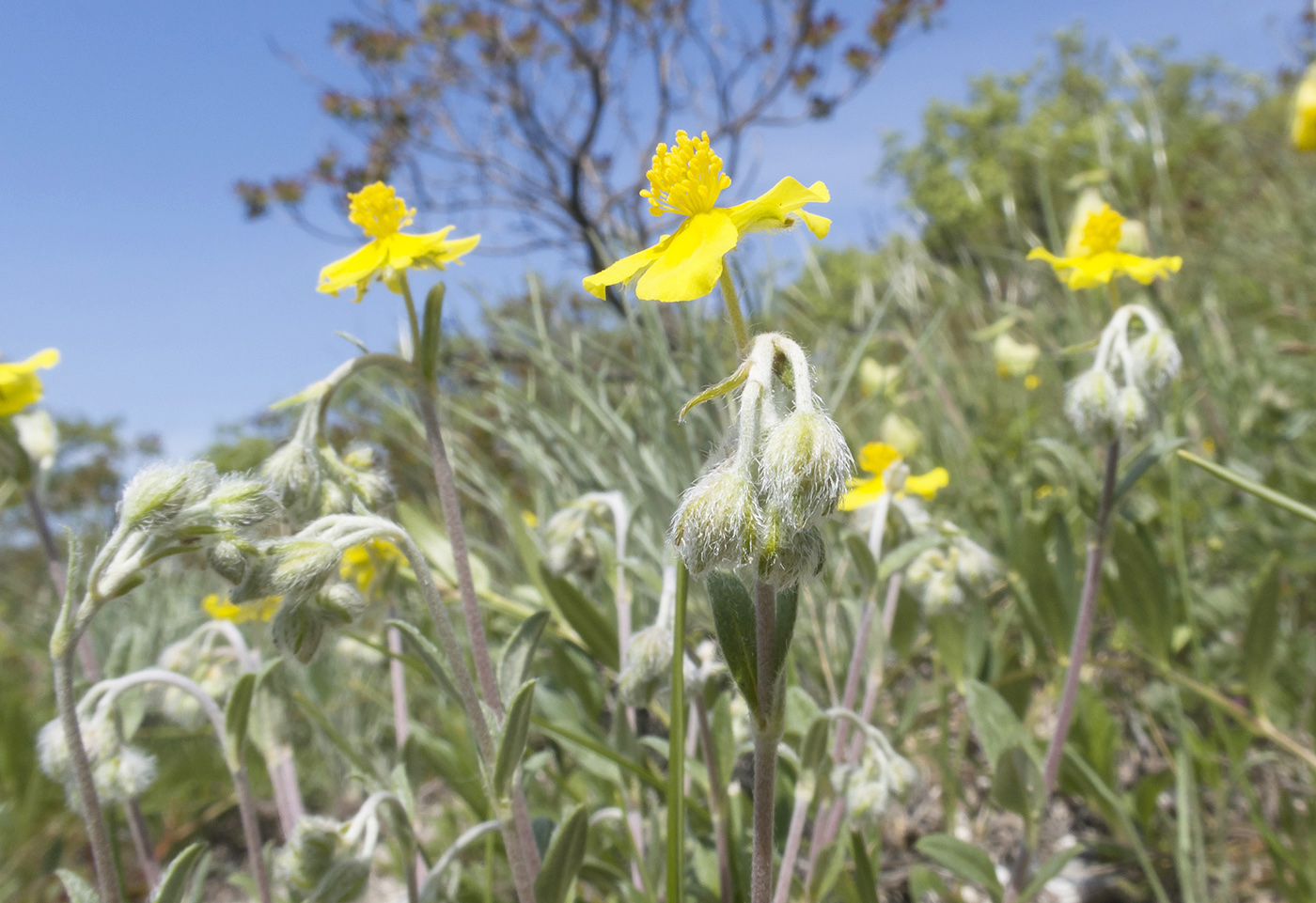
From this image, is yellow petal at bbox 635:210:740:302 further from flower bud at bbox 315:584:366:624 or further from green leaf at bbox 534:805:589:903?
green leaf at bbox 534:805:589:903

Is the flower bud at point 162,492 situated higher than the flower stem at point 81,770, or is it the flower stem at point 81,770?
the flower bud at point 162,492

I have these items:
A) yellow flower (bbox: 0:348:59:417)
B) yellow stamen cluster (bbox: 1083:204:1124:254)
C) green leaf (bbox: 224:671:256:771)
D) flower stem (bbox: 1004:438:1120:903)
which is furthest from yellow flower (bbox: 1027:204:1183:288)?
yellow flower (bbox: 0:348:59:417)

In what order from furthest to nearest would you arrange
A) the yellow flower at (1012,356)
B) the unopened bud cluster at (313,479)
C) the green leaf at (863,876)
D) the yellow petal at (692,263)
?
the yellow flower at (1012,356) → the green leaf at (863,876) → the unopened bud cluster at (313,479) → the yellow petal at (692,263)

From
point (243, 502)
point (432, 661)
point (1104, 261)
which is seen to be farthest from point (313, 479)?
point (1104, 261)

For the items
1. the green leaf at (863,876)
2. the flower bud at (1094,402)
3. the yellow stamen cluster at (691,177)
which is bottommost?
the green leaf at (863,876)

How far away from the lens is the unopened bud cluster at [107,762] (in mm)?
1110

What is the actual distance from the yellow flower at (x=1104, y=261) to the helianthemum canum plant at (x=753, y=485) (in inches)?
33.6

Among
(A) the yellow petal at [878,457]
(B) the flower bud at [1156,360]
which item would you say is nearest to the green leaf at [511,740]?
(A) the yellow petal at [878,457]

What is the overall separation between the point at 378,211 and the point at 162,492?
1.62 ft

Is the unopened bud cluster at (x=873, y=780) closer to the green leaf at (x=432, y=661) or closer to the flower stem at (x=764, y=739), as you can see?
the flower stem at (x=764, y=739)

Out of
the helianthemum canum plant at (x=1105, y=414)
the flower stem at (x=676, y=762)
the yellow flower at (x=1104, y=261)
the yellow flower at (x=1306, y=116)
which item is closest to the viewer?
the yellow flower at (x=1306, y=116)

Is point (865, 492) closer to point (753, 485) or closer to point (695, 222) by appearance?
point (695, 222)

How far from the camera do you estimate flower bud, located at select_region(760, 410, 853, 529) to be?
640mm

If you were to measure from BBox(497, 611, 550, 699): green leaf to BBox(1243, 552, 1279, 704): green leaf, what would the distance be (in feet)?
4.38
